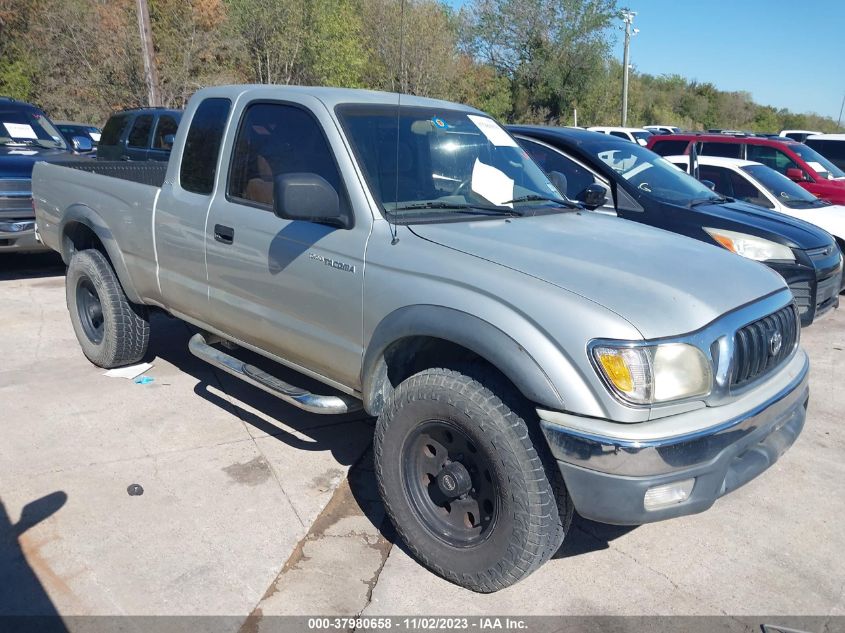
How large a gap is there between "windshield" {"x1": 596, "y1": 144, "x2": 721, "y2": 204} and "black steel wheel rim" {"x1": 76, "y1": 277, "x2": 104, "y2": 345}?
4453 mm

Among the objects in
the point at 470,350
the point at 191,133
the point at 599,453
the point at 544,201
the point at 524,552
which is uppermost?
the point at 191,133

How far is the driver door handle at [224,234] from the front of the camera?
3945 millimetres

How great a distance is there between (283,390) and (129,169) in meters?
3.15

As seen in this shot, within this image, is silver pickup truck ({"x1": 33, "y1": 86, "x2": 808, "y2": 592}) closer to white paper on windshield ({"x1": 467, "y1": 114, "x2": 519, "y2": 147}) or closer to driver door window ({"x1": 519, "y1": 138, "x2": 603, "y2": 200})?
white paper on windshield ({"x1": 467, "y1": 114, "x2": 519, "y2": 147})

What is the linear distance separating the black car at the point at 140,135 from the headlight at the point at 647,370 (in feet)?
31.0

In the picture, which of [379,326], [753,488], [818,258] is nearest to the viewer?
[379,326]

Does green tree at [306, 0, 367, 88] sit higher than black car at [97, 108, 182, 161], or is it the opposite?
green tree at [306, 0, 367, 88]

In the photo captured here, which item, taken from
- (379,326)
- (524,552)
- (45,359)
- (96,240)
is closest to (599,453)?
(524,552)

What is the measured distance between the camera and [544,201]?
161 inches

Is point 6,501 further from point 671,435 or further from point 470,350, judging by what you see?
point 671,435

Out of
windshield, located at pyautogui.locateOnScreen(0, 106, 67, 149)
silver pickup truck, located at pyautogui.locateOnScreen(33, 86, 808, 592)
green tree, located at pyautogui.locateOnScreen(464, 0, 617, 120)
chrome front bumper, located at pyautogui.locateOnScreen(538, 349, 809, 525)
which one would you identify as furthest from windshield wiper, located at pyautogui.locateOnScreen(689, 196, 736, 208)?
green tree, located at pyautogui.locateOnScreen(464, 0, 617, 120)

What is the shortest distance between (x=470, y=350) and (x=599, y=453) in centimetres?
69

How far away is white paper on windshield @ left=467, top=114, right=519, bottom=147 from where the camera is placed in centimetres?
424

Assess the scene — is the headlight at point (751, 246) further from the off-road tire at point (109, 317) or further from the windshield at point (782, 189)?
the off-road tire at point (109, 317)
